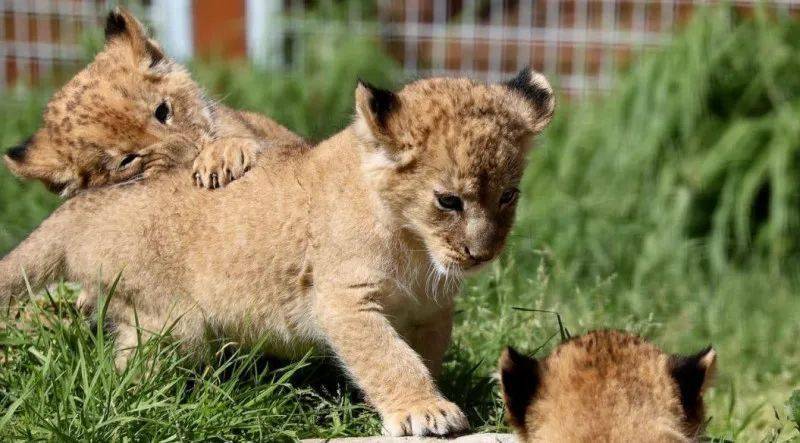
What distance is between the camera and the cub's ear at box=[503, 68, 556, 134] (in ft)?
17.4

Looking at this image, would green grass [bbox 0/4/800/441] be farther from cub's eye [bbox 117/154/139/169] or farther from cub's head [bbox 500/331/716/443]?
cub's head [bbox 500/331/716/443]

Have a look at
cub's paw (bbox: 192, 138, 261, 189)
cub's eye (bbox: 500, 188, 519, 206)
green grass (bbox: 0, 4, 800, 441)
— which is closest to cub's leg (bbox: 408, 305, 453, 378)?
green grass (bbox: 0, 4, 800, 441)

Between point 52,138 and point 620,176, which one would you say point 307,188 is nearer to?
point 52,138

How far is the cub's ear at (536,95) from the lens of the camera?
17.4 ft

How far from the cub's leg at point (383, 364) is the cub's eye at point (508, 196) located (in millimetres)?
655

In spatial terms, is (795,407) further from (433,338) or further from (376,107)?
(376,107)

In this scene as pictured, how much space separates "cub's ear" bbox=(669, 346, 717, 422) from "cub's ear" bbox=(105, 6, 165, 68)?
11.4ft

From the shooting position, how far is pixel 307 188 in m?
5.46

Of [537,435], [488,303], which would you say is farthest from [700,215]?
[537,435]

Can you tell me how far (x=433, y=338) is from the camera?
5527mm

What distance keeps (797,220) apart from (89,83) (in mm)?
5241

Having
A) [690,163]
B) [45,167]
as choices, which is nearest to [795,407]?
[45,167]

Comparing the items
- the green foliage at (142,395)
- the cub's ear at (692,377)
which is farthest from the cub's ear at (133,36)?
the cub's ear at (692,377)

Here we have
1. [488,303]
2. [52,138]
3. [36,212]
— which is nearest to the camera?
[52,138]
